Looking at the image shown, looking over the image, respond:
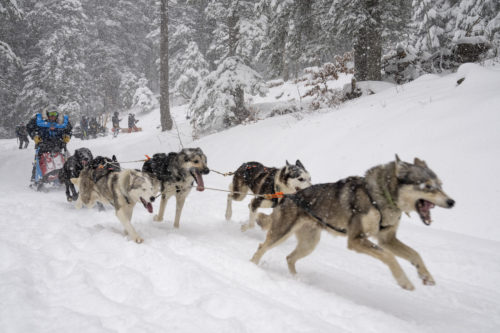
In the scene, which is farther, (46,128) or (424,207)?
(46,128)

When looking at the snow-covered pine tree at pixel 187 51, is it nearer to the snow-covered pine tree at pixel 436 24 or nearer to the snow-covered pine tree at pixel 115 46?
the snow-covered pine tree at pixel 115 46

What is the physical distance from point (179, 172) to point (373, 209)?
357 cm

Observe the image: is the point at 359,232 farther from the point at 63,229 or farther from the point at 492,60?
the point at 492,60

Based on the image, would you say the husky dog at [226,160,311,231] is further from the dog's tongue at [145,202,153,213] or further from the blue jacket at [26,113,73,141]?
the blue jacket at [26,113,73,141]

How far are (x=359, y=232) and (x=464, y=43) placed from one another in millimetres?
11903

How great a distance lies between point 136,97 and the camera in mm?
33844

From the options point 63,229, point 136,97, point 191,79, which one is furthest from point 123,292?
point 136,97

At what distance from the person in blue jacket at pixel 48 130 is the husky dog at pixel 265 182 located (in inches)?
241

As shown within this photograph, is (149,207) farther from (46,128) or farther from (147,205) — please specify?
(46,128)

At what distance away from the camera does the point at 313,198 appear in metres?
3.42

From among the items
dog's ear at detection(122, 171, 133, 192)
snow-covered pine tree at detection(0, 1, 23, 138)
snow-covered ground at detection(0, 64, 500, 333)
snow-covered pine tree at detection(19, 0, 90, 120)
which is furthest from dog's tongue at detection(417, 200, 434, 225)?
snow-covered pine tree at detection(19, 0, 90, 120)

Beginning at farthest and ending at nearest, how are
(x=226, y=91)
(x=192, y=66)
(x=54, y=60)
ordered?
1. (x=54, y=60)
2. (x=192, y=66)
3. (x=226, y=91)

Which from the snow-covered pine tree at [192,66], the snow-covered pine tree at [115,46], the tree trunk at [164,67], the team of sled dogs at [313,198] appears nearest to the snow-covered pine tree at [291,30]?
the tree trunk at [164,67]

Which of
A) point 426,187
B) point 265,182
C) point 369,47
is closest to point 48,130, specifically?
point 265,182
